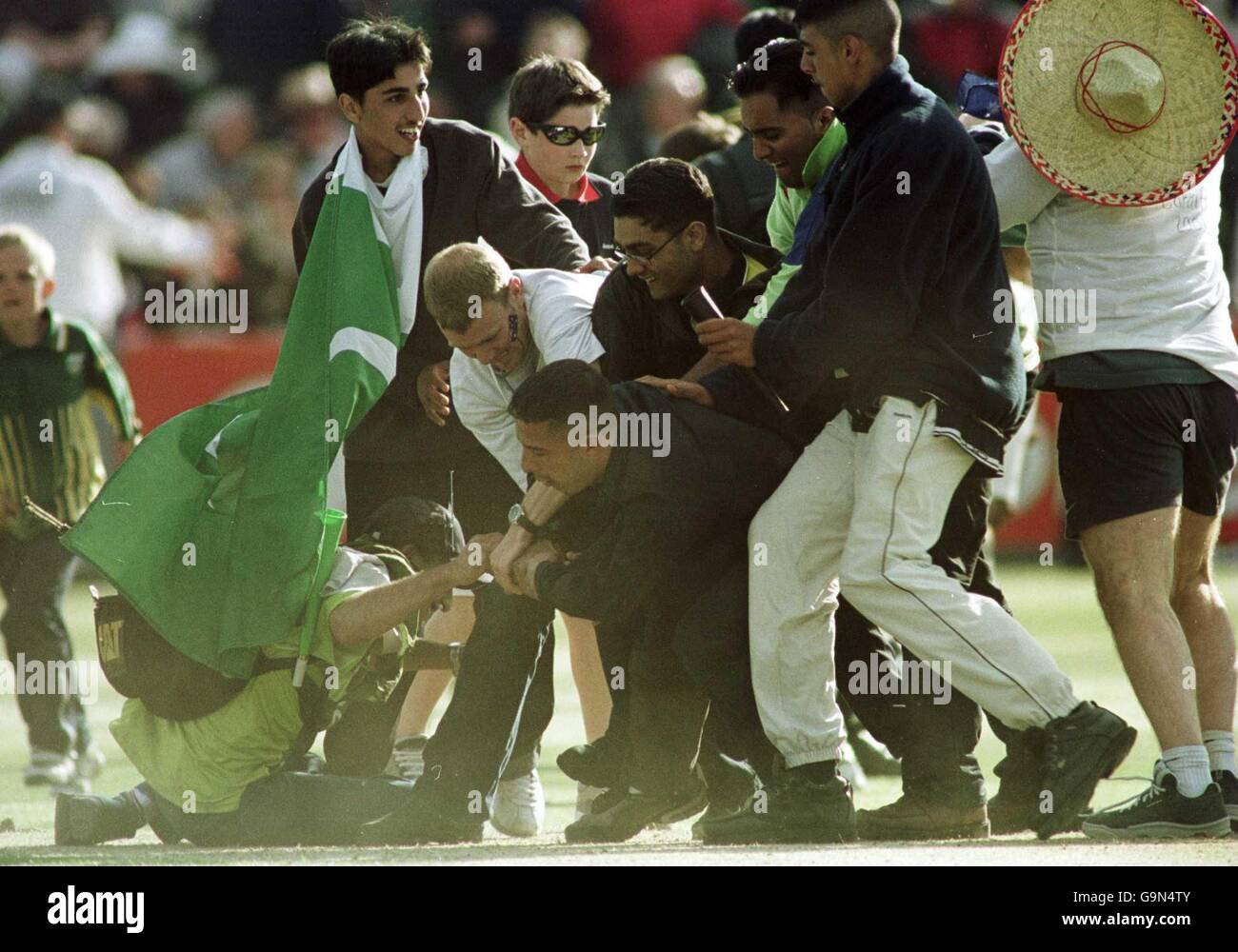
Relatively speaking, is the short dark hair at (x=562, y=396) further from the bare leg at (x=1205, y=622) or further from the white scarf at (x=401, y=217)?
the bare leg at (x=1205, y=622)

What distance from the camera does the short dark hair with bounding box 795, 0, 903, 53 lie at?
4840mm

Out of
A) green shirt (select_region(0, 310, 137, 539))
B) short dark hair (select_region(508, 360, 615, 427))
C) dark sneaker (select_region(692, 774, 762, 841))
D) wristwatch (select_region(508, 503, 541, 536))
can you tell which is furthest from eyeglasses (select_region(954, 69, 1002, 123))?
green shirt (select_region(0, 310, 137, 539))

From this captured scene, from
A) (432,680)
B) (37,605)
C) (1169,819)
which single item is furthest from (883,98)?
(37,605)

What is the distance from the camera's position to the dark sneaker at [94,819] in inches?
201

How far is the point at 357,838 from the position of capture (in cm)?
507

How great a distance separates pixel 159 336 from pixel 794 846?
896 cm

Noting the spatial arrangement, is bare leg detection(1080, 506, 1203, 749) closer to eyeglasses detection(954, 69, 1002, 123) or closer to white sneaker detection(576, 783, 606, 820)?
eyeglasses detection(954, 69, 1002, 123)

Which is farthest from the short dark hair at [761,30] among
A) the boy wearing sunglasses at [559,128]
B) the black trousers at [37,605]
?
the black trousers at [37,605]

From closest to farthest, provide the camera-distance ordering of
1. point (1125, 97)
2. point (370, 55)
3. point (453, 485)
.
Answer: point (1125, 97) → point (370, 55) → point (453, 485)

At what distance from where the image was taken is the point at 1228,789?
5.09 m

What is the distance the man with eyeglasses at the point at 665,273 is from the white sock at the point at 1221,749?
1666 mm

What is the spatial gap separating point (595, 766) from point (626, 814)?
182mm

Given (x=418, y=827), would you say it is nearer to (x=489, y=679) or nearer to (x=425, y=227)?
(x=489, y=679)

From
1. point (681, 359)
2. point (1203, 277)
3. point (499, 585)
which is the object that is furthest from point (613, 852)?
point (1203, 277)
